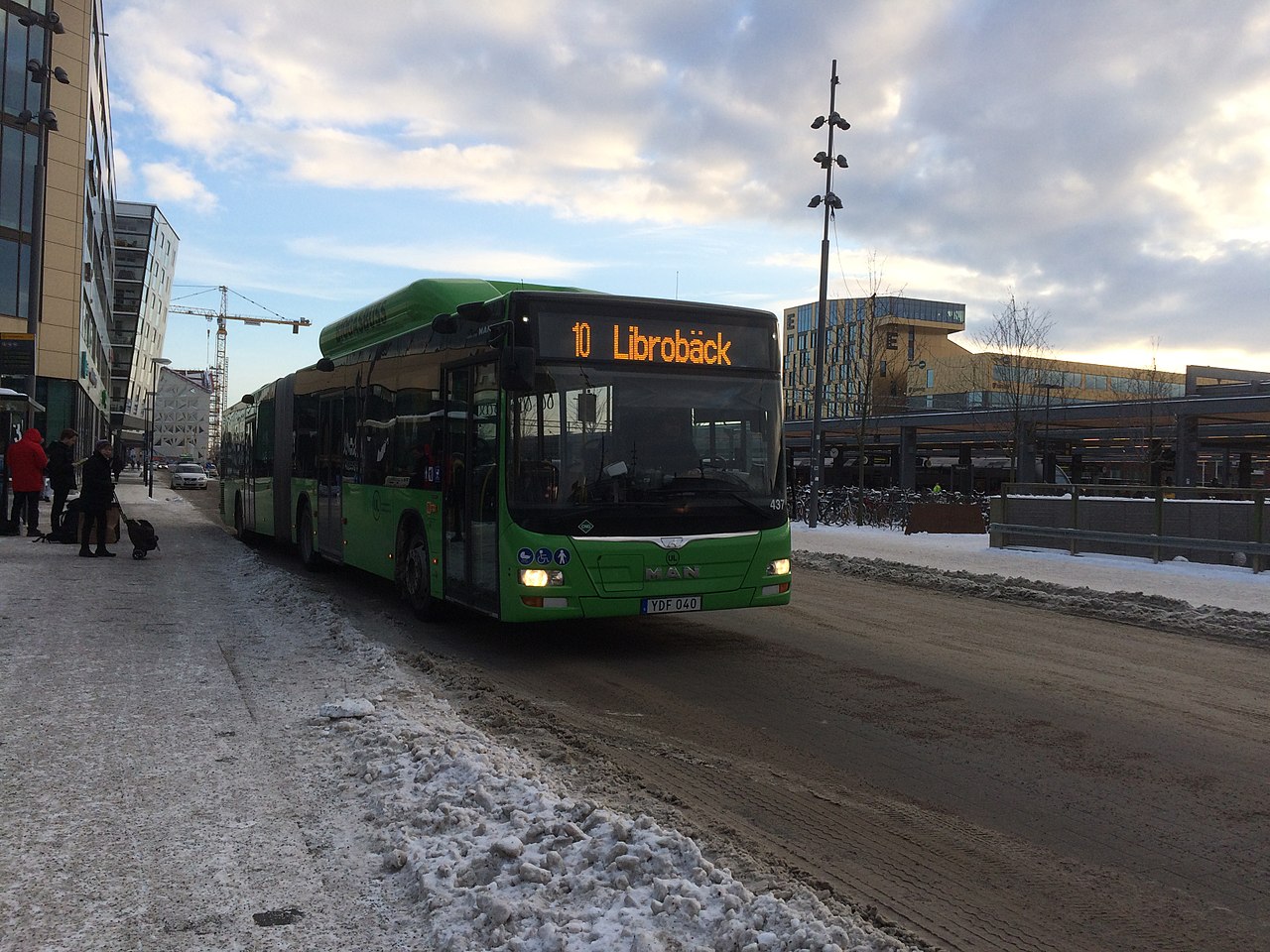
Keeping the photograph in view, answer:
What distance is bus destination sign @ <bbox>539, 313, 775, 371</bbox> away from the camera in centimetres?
843

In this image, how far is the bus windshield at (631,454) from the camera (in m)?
8.23

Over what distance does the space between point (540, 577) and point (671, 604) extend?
44.7 inches

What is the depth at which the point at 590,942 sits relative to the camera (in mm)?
3311

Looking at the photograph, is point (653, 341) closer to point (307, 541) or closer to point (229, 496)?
point (307, 541)

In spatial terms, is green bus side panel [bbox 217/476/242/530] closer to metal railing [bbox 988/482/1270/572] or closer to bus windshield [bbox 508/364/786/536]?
bus windshield [bbox 508/364/786/536]

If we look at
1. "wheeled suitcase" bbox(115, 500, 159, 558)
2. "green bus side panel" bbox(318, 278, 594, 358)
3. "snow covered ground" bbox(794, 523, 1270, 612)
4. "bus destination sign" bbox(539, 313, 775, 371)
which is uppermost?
"green bus side panel" bbox(318, 278, 594, 358)

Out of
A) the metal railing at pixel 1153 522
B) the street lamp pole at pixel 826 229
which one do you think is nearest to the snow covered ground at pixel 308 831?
the metal railing at pixel 1153 522

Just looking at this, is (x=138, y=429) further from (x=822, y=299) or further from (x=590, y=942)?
(x=590, y=942)

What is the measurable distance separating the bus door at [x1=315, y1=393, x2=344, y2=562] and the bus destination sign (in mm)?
5414

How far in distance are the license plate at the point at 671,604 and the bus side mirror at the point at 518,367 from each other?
202cm

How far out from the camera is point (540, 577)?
817 cm

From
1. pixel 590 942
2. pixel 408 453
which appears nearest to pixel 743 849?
pixel 590 942

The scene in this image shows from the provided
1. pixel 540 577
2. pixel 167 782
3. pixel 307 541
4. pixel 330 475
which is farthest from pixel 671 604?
pixel 307 541

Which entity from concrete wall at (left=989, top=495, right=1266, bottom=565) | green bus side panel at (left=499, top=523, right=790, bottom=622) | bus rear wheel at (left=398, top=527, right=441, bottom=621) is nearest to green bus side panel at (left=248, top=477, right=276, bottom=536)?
bus rear wheel at (left=398, top=527, right=441, bottom=621)
